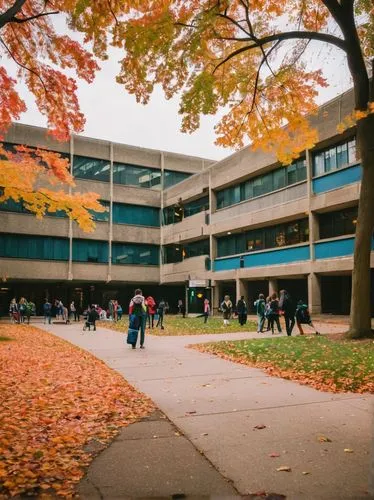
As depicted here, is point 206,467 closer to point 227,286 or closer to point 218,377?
point 218,377

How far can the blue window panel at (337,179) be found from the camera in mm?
25000

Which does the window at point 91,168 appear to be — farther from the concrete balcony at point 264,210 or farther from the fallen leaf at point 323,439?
the fallen leaf at point 323,439

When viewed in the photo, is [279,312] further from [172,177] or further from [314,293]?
[172,177]

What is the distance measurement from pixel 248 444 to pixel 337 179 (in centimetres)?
2426

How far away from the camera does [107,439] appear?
4.62 metres

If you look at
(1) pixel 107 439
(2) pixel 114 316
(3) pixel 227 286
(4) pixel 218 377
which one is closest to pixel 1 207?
(2) pixel 114 316

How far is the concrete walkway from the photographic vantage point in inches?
135

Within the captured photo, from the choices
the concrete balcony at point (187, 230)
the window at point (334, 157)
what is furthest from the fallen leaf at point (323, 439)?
the concrete balcony at point (187, 230)

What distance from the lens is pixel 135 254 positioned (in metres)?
47.3

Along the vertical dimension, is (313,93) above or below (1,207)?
below

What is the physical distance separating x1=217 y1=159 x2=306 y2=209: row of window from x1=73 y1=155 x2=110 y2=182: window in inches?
514

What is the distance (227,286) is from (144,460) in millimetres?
37647

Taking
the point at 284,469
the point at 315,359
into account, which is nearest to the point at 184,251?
the point at 315,359

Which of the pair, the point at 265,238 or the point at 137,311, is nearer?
the point at 137,311
